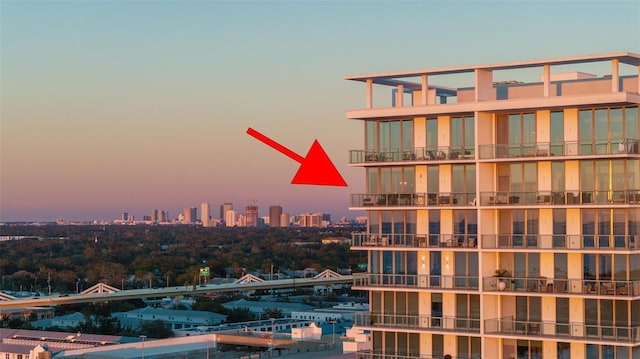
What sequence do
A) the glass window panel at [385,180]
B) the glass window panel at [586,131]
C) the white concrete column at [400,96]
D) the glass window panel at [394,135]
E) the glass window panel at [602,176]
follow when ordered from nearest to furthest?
1. the glass window panel at [602,176]
2. the glass window panel at [586,131]
3. the glass window panel at [394,135]
4. the glass window panel at [385,180]
5. the white concrete column at [400,96]

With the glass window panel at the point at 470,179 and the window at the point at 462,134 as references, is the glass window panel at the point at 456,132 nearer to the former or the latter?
the window at the point at 462,134

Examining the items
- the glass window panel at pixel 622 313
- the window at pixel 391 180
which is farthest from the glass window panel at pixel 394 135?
the glass window panel at pixel 622 313

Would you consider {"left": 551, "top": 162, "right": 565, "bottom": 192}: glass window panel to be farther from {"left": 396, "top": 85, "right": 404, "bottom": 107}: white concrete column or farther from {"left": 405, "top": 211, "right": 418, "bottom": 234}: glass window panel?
{"left": 396, "top": 85, "right": 404, "bottom": 107}: white concrete column

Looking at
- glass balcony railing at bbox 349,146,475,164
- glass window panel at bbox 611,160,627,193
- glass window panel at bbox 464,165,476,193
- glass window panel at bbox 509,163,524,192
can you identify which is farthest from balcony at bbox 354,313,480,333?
glass window panel at bbox 611,160,627,193

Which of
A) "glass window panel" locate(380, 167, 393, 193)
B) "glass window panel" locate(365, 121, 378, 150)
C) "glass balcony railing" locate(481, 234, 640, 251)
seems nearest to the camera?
"glass balcony railing" locate(481, 234, 640, 251)

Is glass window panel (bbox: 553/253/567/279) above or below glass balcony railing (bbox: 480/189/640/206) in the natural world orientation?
below

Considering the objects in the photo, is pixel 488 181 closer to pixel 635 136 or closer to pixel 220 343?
pixel 635 136
